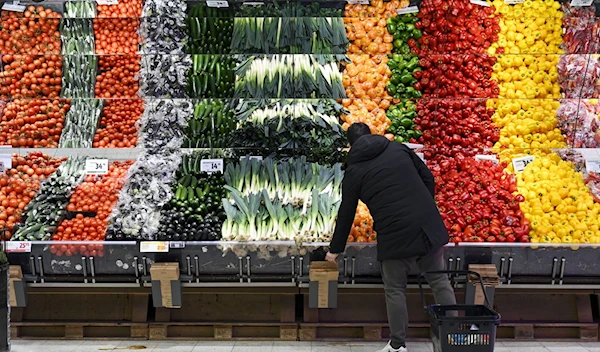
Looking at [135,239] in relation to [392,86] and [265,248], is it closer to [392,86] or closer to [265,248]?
[265,248]

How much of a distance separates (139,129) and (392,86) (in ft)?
7.60

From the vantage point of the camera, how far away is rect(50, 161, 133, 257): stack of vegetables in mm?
3756

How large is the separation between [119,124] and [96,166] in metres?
0.48

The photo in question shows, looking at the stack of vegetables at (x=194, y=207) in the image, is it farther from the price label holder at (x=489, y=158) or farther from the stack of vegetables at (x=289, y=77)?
the price label holder at (x=489, y=158)

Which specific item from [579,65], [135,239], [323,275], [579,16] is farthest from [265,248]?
[579,16]

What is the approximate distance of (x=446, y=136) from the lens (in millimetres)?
4625

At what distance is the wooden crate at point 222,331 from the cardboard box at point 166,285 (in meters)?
0.30

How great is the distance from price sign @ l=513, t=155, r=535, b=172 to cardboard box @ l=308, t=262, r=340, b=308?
1.89 m

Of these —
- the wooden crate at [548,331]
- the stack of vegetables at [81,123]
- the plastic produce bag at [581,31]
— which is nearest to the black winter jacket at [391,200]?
the wooden crate at [548,331]

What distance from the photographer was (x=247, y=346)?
383cm

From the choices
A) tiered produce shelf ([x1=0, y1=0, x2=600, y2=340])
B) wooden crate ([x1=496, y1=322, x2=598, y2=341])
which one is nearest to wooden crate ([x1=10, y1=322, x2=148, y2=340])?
tiered produce shelf ([x1=0, y1=0, x2=600, y2=340])

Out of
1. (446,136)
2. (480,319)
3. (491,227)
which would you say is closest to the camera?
(480,319)

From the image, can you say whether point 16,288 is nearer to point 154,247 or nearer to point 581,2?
point 154,247

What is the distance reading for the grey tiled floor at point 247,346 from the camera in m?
3.75
